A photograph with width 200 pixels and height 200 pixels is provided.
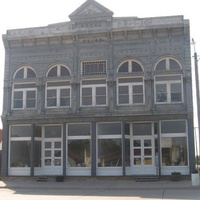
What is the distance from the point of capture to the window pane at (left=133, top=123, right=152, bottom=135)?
30.0 meters

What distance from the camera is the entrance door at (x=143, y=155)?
96.9 ft

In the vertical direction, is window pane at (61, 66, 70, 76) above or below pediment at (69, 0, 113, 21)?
below

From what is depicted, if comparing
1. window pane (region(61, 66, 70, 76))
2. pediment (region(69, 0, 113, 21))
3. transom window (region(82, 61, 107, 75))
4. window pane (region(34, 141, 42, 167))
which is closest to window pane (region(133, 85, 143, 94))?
transom window (region(82, 61, 107, 75))

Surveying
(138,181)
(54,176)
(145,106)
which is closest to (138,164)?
(138,181)

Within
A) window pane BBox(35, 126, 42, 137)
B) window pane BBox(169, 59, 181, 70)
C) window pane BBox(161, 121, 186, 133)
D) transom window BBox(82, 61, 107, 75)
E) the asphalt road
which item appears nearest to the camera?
the asphalt road

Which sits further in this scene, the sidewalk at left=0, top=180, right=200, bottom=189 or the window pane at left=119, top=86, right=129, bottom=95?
the window pane at left=119, top=86, right=129, bottom=95

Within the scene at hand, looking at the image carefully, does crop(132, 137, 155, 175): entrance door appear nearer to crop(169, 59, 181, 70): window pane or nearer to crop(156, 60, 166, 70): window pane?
crop(156, 60, 166, 70): window pane

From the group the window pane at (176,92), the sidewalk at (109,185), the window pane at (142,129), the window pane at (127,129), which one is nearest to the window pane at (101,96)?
the window pane at (127,129)

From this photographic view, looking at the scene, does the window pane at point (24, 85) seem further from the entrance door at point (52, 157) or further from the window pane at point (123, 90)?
the window pane at point (123, 90)

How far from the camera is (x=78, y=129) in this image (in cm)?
3064

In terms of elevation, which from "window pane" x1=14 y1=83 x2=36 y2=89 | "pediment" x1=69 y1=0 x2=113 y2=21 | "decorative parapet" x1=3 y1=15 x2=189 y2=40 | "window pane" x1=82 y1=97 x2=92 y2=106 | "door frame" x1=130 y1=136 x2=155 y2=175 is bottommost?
"door frame" x1=130 y1=136 x2=155 y2=175

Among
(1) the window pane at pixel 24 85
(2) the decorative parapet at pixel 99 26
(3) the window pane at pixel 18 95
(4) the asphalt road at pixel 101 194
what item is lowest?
(4) the asphalt road at pixel 101 194

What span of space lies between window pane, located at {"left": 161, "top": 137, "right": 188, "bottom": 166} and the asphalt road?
5881mm

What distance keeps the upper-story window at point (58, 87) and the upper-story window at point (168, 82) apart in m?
6.84
